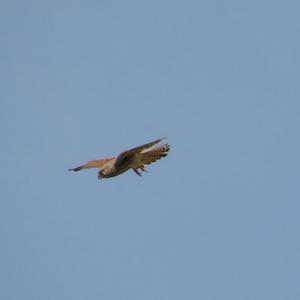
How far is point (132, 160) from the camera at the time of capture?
26453mm

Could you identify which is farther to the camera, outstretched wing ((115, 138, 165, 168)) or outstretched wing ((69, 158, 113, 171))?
outstretched wing ((69, 158, 113, 171))

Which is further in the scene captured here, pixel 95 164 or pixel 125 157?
pixel 95 164

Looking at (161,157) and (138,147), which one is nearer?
(138,147)

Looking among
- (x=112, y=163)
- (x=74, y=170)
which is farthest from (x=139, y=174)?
(x=74, y=170)

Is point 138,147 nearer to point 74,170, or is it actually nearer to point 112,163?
point 112,163

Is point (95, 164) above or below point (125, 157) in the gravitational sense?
above

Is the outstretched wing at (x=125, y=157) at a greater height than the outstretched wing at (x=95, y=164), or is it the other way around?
the outstretched wing at (x=95, y=164)

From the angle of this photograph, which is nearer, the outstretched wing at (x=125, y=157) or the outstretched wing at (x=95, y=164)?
the outstretched wing at (x=125, y=157)

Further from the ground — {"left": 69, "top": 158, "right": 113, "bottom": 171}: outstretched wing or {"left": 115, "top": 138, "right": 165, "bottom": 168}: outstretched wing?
{"left": 69, "top": 158, "right": 113, "bottom": 171}: outstretched wing

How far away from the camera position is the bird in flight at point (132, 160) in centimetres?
2622

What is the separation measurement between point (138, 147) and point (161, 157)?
72.9 inches

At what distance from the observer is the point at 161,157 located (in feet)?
89.5

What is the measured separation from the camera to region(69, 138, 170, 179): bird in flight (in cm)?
2622

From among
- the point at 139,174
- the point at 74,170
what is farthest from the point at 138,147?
the point at 74,170
